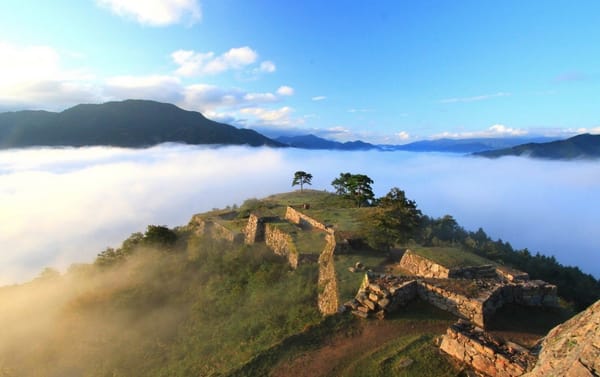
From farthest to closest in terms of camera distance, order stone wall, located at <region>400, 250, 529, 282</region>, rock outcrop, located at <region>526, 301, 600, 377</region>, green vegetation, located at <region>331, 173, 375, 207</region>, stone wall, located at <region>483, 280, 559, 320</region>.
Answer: green vegetation, located at <region>331, 173, 375, 207</region>
stone wall, located at <region>400, 250, 529, 282</region>
stone wall, located at <region>483, 280, 559, 320</region>
rock outcrop, located at <region>526, 301, 600, 377</region>

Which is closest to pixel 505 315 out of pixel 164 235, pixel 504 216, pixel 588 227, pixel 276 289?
pixel 276 289

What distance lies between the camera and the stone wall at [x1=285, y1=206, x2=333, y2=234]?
86.8ft

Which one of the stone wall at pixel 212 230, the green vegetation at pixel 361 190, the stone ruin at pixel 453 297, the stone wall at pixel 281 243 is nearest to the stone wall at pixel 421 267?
the stone ruin at pixel 453 297

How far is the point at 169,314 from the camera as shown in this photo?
22.1 m

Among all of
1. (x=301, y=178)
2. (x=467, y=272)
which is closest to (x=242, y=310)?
(x=467, y=272)

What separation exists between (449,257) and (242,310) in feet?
41.8

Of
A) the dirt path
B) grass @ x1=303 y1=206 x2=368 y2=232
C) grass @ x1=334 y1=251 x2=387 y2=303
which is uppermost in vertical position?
grass @ x1=303 y1=206 x2=368 y2=232

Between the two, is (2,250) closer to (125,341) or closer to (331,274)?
(125,341)

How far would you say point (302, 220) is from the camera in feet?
97.5

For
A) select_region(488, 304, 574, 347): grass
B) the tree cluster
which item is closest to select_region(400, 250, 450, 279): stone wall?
select_region(488, 304, 574, 347): grass

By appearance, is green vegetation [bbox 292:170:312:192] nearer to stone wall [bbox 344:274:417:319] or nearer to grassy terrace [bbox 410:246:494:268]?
grassy terrace [bbox 410:246:494:268]

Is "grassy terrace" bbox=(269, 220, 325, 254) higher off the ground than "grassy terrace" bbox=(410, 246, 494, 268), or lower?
lower

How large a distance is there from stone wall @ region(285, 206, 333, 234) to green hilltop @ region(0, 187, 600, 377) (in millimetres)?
256

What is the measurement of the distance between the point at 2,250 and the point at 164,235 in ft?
463
